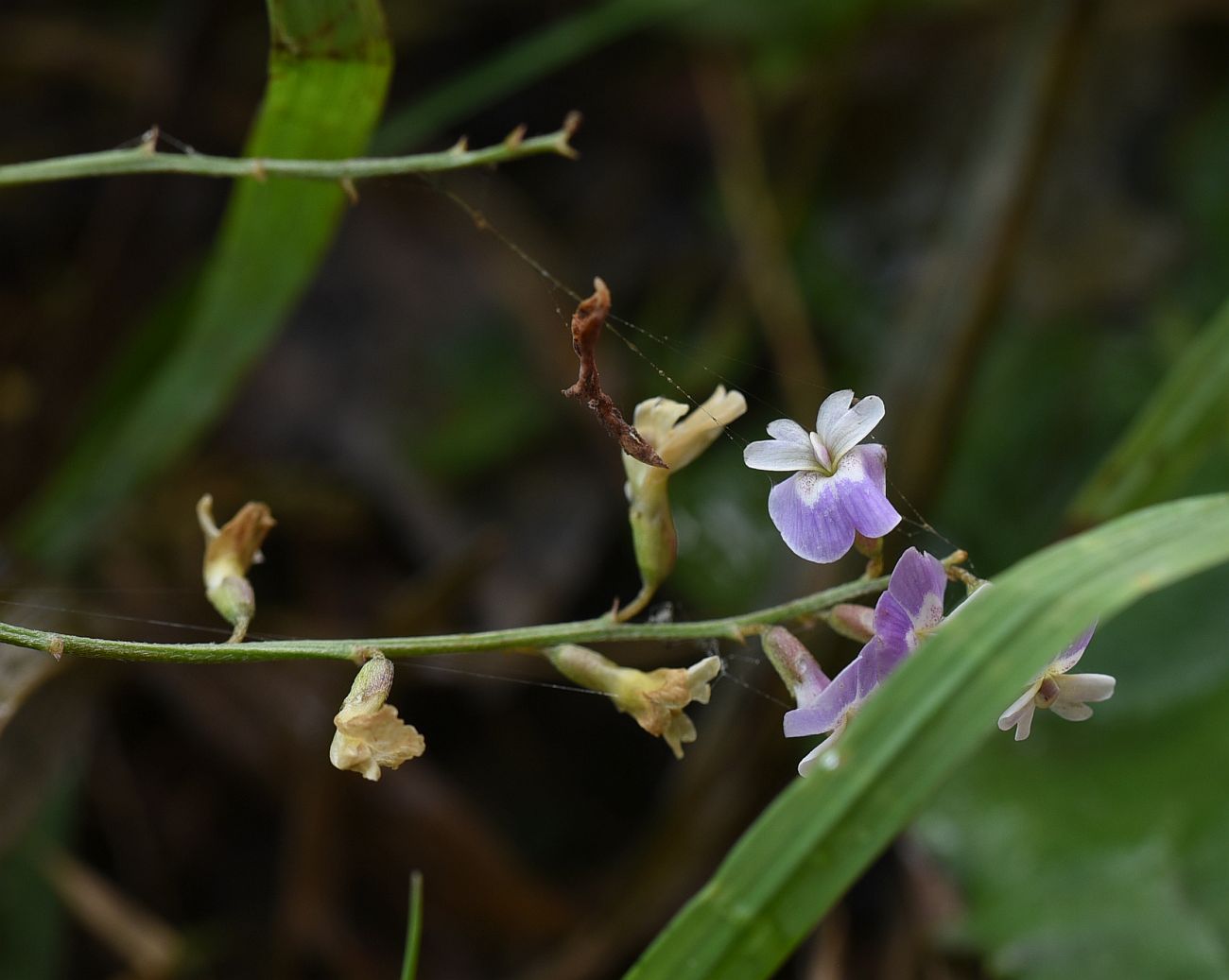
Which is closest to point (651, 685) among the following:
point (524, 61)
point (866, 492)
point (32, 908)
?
point (866, 492)

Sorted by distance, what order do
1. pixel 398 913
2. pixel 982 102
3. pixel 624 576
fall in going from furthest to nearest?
pixel 982 102, pixel 624 576, pixel 398 913

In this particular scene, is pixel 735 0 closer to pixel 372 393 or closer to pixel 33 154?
pixel 372 393

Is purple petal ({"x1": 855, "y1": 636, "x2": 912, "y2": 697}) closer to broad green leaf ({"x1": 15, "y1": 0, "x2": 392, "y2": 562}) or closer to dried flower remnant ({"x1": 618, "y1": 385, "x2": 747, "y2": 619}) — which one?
dried flower remnant ({"x1": 618, "y1": 385, "x2": 747, "y2": 619})

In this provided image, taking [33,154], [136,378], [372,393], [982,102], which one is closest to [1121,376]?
[982,102]

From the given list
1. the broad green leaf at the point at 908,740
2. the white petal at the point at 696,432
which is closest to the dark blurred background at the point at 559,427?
the white petal at the point at 696,432

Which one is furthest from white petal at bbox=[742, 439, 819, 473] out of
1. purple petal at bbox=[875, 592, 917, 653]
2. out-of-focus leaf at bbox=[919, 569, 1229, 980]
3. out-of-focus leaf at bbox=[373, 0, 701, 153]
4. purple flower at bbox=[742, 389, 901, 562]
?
out-of-focus leaf at bbox=[373, 0, 701, 153]

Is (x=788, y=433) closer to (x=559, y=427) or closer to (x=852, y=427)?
(x=852, y=427)
